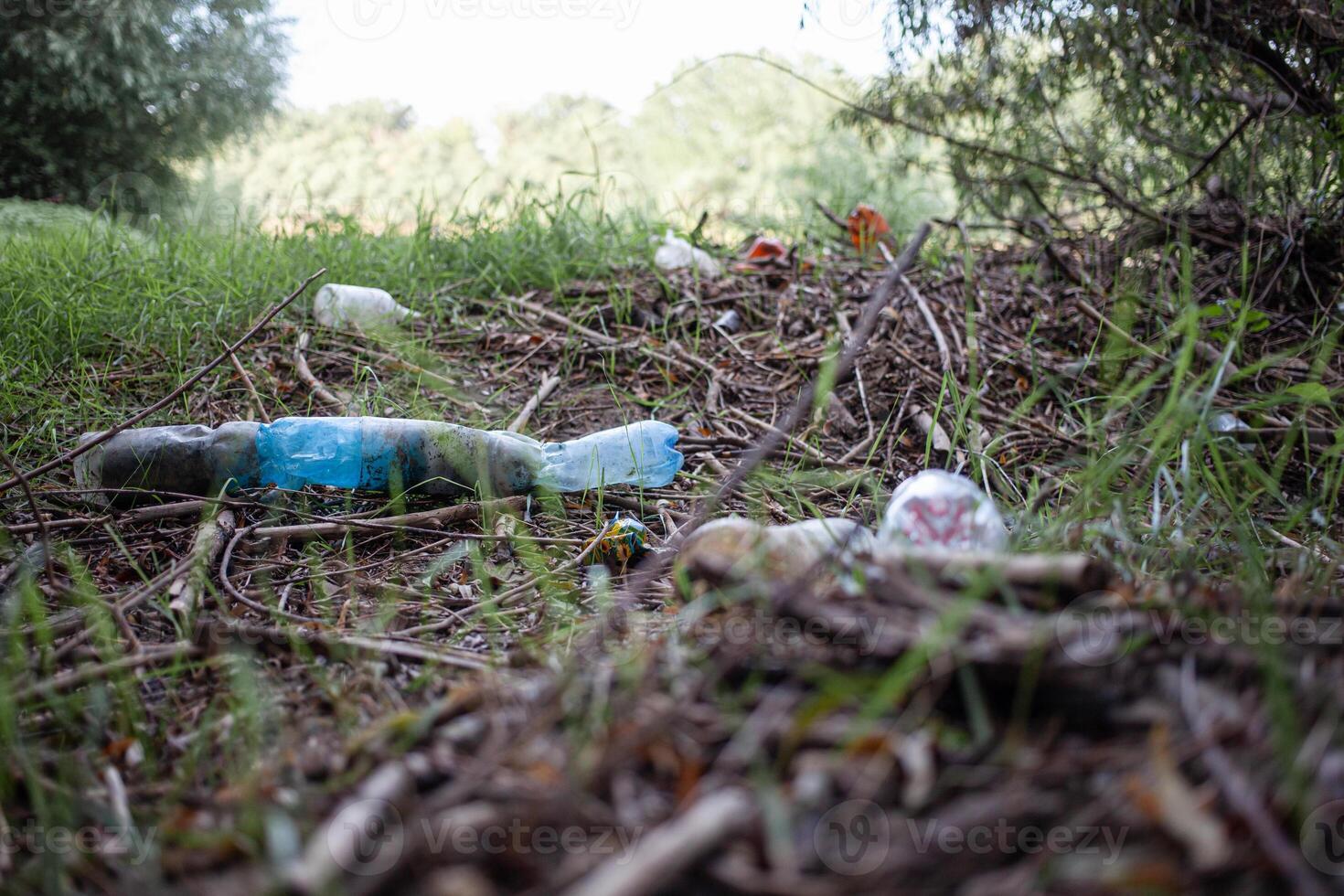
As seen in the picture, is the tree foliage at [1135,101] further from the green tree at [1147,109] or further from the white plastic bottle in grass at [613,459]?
the white plastic bottle in grass at [613,459]

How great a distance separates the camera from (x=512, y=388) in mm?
2559

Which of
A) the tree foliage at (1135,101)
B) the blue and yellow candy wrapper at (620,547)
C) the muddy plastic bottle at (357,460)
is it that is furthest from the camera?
the tree foliage at (1135,101)

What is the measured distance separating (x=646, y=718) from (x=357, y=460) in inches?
54.3

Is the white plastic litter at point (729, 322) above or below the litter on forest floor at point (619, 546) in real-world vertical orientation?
above

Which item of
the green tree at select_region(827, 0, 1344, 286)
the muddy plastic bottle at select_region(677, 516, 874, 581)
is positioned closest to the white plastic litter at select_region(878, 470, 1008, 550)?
the muddy plastic bottle at select_region(677, 516, 874, 581)

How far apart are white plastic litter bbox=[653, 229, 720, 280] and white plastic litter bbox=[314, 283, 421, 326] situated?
1.00 metres

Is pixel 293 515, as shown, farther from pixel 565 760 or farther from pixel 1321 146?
pixel 1321 146

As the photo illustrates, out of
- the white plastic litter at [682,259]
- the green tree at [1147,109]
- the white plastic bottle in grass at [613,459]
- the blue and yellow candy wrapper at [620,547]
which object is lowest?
the blue and yellow candy wrapper at [620,547]

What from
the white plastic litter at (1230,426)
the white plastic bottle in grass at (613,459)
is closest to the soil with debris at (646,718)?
the white plastic bottle in grass at (613,459)

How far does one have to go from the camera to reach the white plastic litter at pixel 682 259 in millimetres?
3234

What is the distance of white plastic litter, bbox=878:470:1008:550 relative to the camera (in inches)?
47.1

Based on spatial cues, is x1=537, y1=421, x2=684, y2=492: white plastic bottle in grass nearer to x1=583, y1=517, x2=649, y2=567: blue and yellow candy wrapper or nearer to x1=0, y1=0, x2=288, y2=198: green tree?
x1=583, y1=517, x2=649, y2=567: blue and yellow candy wrapper

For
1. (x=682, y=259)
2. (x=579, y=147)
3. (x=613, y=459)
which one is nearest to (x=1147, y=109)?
(x=682, y=259)

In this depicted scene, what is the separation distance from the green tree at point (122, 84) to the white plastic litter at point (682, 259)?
19.2 feet
